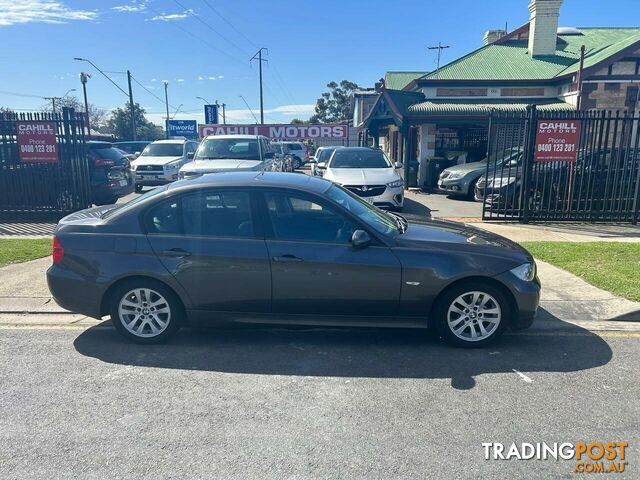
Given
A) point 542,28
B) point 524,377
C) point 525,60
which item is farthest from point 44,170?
point 542,28

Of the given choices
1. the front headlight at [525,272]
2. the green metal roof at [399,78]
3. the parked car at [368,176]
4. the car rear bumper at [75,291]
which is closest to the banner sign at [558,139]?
the parked car at [368,176]

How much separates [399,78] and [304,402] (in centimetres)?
2696

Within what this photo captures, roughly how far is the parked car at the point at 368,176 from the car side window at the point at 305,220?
5298 millimetres

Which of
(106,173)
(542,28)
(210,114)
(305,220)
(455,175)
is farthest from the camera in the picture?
(210,114)

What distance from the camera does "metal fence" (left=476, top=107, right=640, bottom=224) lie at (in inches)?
369

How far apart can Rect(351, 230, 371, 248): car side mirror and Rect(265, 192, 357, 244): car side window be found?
0.10 metres

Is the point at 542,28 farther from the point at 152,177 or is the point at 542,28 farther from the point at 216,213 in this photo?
the point at 216,213

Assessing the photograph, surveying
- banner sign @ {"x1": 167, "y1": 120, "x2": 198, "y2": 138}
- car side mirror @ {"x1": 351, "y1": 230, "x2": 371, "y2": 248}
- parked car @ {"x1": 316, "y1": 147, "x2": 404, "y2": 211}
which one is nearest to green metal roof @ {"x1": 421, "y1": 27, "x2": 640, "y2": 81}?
parked car @ {"x1": 316, "y1": 147, "x2": 404, "y2": 211}

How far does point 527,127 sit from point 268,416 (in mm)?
8360

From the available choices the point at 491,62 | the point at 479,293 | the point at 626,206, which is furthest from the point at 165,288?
the point at 491,62

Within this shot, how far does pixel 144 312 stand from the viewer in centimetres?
427

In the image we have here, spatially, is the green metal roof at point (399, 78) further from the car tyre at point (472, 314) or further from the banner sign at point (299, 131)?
the car tyre at point (472, 314)

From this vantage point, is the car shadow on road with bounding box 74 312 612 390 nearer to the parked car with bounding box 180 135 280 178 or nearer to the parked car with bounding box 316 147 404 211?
the parked car with bounding box 316 147 404 211

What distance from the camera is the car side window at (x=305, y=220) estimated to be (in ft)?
13.5
